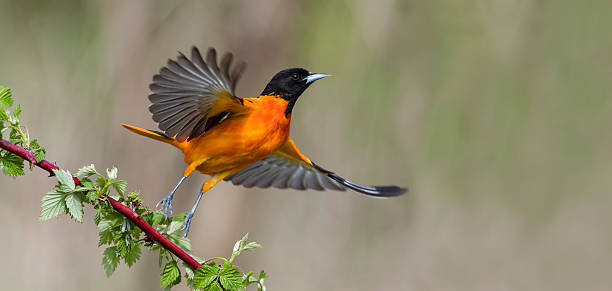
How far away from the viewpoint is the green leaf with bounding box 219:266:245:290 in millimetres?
934

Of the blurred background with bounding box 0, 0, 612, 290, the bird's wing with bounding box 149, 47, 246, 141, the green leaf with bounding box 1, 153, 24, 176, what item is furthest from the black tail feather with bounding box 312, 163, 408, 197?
the blurred background with bounding box 0, 0, 612, 290

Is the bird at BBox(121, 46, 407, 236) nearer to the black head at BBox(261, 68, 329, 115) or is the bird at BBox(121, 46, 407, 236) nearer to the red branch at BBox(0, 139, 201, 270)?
the black head at BBox(261, 68, 329, 115)

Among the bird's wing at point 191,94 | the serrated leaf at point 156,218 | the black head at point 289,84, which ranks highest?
the black head at point 289,84

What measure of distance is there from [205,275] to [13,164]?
32 cm

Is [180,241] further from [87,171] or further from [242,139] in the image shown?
[242,139]

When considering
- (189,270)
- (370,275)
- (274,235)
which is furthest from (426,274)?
(189,270)

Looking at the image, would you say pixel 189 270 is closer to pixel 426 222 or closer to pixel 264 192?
pixel 264 192

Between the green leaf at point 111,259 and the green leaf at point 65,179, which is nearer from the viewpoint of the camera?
the green leaf at point 65,179

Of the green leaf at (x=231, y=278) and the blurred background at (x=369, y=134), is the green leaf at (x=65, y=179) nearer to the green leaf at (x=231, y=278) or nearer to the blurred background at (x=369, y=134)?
the green leaf at (x=231, y=278)

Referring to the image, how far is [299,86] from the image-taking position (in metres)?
1.64

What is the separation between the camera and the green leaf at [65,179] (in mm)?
837

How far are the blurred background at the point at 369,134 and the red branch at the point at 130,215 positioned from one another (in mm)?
2788

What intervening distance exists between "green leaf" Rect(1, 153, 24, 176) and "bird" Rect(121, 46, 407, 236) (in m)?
0.30

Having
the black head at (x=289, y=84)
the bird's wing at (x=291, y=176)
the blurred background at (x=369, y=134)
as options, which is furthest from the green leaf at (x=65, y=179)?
the blurred background at (x=369, y=134)
